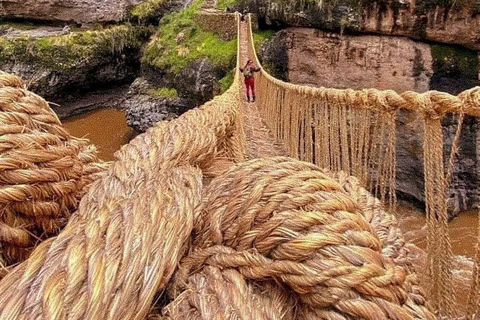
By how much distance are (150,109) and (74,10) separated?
16.2ft

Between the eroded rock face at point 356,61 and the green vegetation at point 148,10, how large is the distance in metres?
5.31

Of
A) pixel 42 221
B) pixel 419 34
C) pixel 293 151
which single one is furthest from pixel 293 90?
pixel 419 34

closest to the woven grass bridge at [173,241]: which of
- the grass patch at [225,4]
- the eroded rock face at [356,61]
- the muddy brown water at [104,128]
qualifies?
the eroded rock face at [356,61]

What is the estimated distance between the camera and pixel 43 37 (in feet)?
36.7

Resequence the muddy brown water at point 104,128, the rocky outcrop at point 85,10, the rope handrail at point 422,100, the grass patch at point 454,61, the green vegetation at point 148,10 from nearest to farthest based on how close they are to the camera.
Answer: the rope handrail at point 422,100
the grass patch at point 454,61
the muddy brown water at point 104,128
the rocky outcrop at point 85,10
the green vegetation at point 148,10

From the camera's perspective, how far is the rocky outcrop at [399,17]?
6672 mm

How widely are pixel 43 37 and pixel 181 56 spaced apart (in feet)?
Result: 13.9

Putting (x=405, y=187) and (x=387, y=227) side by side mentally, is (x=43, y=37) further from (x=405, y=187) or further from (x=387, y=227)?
(x=387, y=227)

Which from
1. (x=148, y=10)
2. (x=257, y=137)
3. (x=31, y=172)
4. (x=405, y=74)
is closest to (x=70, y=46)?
(x=148, y=10)

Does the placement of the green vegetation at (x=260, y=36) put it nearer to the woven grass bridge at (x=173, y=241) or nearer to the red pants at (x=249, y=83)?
the red pants at (x=249, y=83)

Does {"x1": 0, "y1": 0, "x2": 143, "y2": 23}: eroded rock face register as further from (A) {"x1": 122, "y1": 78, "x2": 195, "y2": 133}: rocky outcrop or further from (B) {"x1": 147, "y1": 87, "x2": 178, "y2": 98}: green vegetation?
(A) {"x1": 122, "y1": 78, "x2": 195, "y2": 133}: rocky outcrop

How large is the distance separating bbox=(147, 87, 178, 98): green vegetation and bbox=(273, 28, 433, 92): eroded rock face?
2.82m

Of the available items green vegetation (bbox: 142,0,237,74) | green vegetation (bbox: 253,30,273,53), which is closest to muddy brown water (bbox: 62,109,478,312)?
green vegetation (bbox: 142,0,237,74)

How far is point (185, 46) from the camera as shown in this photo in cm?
998
